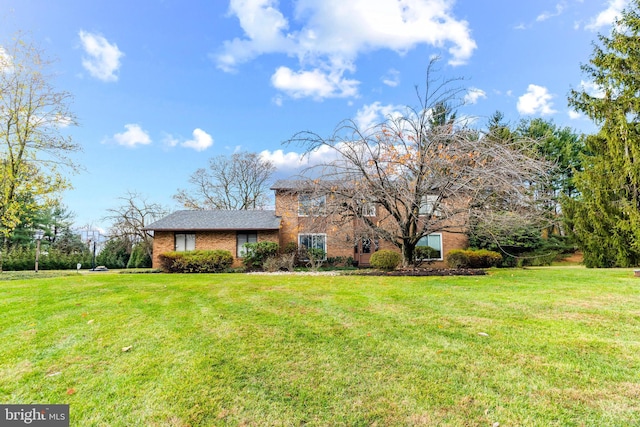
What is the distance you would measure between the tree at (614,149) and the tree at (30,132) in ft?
81.7

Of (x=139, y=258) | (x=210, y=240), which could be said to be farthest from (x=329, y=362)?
(x=139, y=258)

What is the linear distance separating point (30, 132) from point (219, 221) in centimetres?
986

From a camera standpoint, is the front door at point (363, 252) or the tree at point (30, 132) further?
the front door at point (363, 252)

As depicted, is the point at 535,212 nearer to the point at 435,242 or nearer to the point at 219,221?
the point at 435,242

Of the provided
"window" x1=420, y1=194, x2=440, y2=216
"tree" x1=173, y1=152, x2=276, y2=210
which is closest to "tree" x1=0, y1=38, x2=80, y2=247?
"tree" x1=173, y1=152, x2=276, y2=210

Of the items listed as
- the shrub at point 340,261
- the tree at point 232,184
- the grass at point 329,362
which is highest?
the tree at point 232,184

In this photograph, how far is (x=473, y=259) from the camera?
16344 millimetres

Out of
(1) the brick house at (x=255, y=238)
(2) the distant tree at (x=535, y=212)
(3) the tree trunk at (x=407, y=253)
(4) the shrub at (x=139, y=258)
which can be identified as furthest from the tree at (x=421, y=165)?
(4) the shrub at (x=139, y=258)

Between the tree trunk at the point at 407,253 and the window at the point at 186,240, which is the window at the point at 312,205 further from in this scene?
the window at the point at 186,240

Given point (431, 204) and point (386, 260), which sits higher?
point (431, 204)

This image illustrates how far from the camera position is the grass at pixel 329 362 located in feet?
8.13

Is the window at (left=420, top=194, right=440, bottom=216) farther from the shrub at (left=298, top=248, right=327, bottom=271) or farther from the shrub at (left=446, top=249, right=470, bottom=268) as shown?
the shrub at (left=298, top=248, right=327, bottom=271)

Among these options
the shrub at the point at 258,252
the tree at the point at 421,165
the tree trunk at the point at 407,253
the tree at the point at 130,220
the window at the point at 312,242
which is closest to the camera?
the tree at the point at 421,165

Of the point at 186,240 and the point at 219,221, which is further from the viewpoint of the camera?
the point at 219,221
